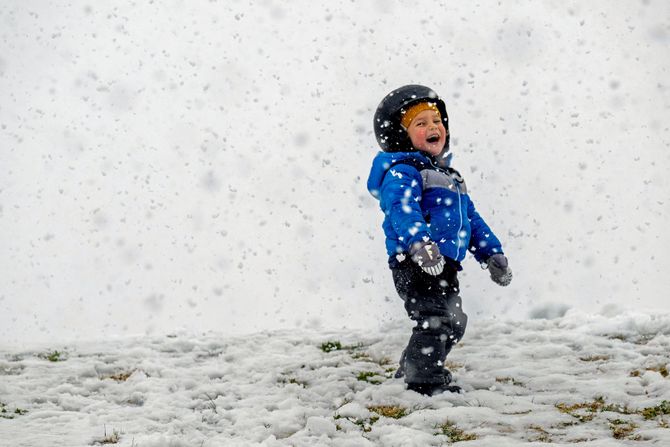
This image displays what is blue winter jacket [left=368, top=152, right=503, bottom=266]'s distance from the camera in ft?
14.3

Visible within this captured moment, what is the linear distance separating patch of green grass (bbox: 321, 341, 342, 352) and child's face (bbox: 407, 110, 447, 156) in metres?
2.37

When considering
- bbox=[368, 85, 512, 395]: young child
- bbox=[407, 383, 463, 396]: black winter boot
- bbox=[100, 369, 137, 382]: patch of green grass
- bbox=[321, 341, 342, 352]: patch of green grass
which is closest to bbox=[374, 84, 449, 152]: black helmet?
bbox=[368, 85, 512, 395]: young child

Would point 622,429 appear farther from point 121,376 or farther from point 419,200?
point 121,376

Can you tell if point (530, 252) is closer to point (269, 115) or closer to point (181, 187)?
point (181, 187)

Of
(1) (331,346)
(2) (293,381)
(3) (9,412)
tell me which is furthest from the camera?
(1) (331,346)

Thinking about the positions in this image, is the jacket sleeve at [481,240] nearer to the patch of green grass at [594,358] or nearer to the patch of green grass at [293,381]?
the patch of green grass at [594,358]

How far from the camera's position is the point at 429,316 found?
4.52 m

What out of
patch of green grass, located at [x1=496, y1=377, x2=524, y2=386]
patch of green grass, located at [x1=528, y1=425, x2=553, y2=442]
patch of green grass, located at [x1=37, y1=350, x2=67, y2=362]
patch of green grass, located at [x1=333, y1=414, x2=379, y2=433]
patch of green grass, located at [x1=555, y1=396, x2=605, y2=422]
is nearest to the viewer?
patch of green grass, located at [x1=528, y1=425, x2=553, y2=442]

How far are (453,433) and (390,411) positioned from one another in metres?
0.61

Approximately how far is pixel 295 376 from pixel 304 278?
7.69 meters

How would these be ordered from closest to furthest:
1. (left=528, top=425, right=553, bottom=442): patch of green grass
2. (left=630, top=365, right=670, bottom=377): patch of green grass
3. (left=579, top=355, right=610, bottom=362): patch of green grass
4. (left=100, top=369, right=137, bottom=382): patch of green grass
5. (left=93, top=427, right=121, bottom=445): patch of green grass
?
(left=528, top=425, right=553, bottom=442): patch of green grass
(left=93, top=427, right=121, bottom=445): patch of green grass
(left=630, top=365, right=670, bottom=377): patch of green grass
(left=100, top=369, right=137, bottom=382): patch of green grass
(left=579, top=355, right=610, bottom=362): patch of green grass

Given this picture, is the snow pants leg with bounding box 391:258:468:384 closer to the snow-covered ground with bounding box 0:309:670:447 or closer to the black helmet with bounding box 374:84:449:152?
the snow-covered ground with bounding box 0:309:670:447

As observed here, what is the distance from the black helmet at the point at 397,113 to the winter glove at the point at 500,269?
1.02 m

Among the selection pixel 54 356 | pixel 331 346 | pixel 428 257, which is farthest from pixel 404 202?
pixel 54 356
